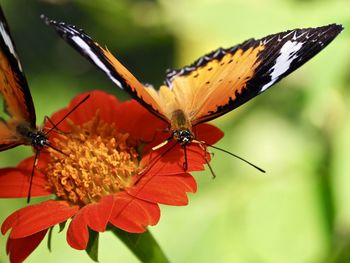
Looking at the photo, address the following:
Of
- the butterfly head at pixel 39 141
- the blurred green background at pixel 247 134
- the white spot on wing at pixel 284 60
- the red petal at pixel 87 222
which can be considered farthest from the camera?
the blurred green background at pixel 247 134

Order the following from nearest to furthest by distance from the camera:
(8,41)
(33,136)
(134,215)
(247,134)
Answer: (134,215) → (8,41) → (33,136) → (247,134)

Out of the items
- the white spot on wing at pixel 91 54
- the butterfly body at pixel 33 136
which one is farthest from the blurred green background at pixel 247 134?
the white spot on wing at pixel 91 54

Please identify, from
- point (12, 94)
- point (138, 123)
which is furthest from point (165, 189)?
point (12, 94)

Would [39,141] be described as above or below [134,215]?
above

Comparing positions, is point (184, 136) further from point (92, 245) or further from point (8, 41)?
point (8, 41)

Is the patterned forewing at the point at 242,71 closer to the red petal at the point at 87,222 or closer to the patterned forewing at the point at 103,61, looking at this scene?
the patterned forewing at the point at 103,61
